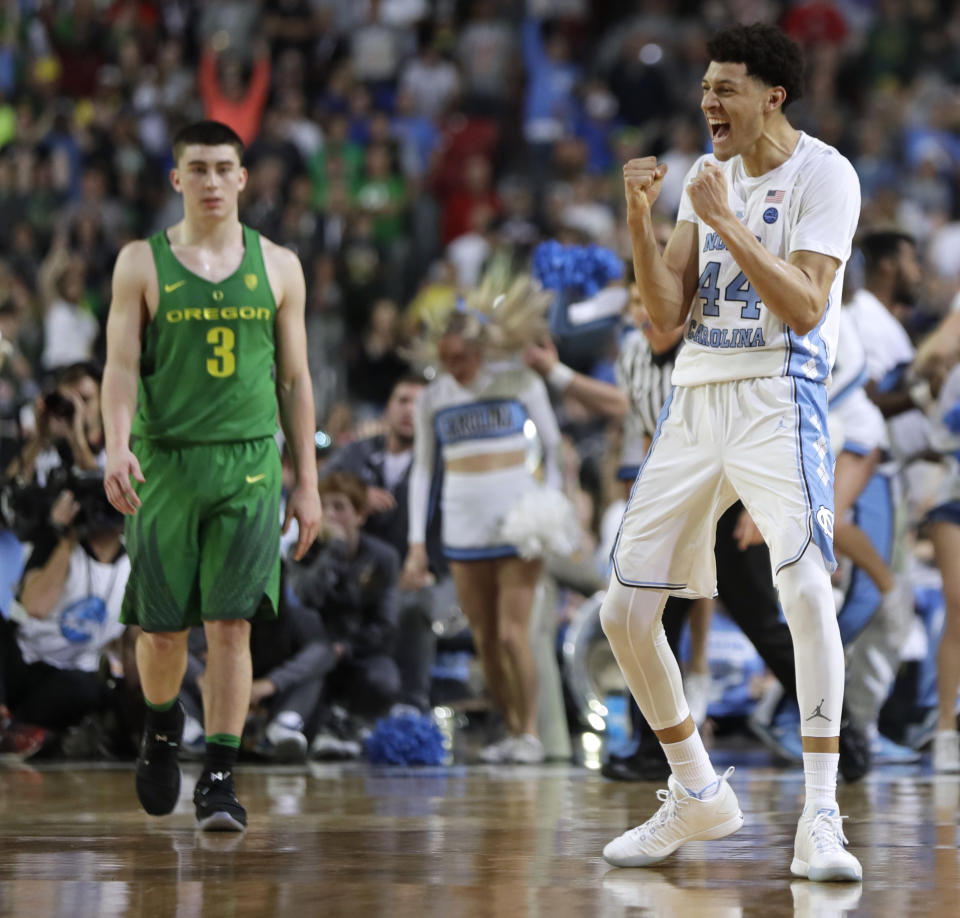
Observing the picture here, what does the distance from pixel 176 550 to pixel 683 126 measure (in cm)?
1043

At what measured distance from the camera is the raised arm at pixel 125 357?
18.8ft

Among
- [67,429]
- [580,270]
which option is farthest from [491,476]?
[67,429]

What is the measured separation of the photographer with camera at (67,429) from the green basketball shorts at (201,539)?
113 inches

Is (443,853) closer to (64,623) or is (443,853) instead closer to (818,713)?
(818,713)

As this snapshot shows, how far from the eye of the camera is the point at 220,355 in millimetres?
5930

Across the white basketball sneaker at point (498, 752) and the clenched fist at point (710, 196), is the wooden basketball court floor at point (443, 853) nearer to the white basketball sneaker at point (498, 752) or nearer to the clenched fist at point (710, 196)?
the white basketball sneaker at point (498, 752)

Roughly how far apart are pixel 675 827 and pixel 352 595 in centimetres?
464

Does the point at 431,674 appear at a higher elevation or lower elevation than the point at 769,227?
lower

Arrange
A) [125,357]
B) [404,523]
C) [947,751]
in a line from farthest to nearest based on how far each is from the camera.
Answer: [404,523], [947,751], [125,357]

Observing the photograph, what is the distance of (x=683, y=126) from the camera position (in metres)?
15.4

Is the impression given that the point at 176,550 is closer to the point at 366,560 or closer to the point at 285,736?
the point at 285,736

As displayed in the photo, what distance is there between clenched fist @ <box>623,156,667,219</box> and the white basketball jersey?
0.09 meters

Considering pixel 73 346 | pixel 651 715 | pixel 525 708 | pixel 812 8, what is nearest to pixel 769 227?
pixel 651 715

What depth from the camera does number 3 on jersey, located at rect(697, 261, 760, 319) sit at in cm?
492
